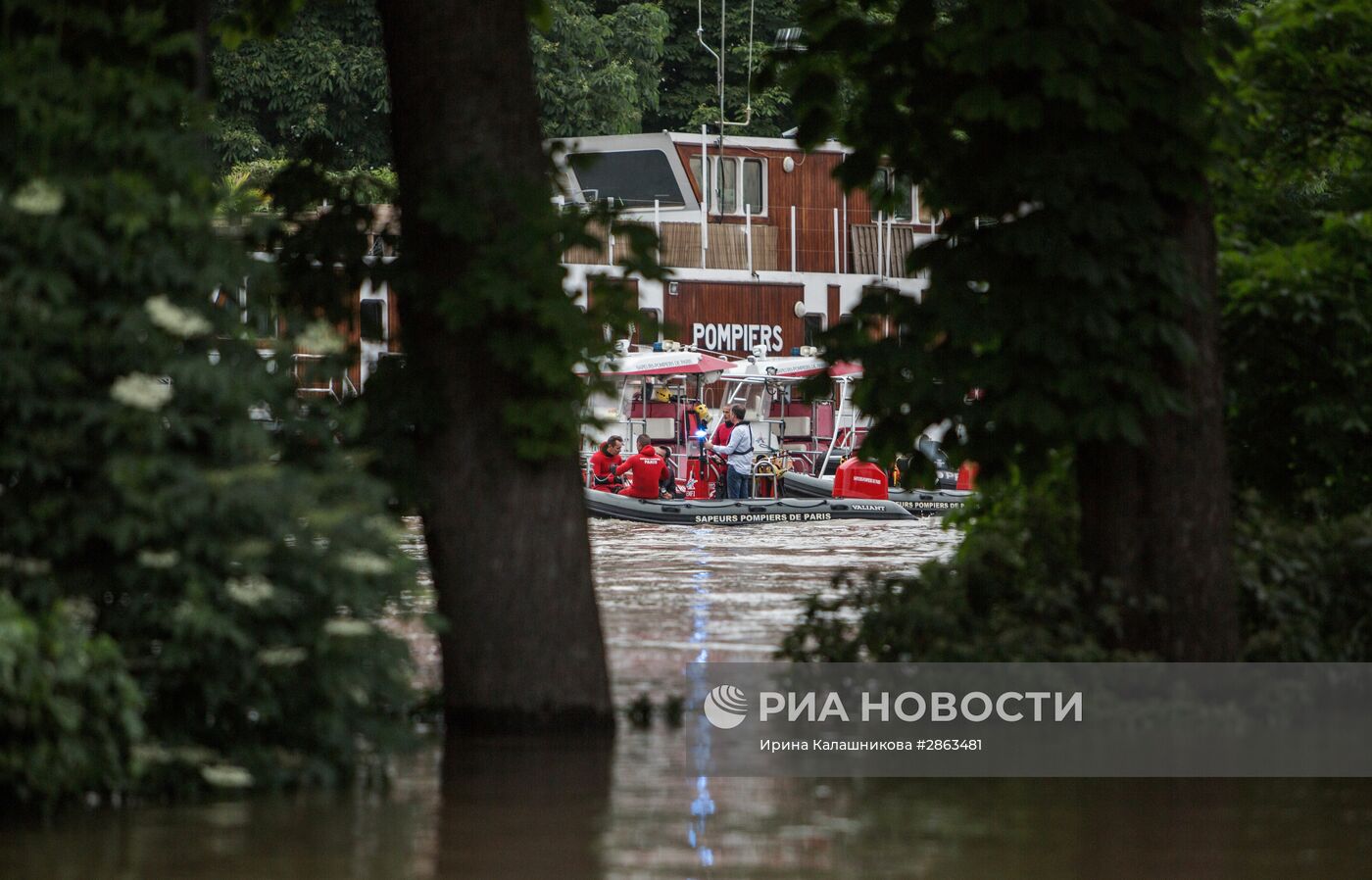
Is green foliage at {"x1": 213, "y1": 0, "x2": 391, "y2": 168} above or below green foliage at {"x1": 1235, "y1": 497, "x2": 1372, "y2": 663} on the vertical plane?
above

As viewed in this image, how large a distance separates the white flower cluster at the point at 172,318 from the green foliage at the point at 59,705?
1074mm

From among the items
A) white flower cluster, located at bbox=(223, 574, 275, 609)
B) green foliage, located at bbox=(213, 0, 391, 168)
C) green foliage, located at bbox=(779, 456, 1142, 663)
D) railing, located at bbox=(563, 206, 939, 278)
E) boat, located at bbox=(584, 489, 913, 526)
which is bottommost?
boat, located at bbox=(584, 489, 913, 526)

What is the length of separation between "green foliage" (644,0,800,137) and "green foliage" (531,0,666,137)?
3662 millimetres

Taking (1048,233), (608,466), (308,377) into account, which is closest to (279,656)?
(308,377)

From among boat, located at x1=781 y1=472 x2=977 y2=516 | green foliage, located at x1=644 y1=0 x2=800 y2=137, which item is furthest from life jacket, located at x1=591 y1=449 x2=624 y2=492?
green foliage, located at x1=644 y1=0 x2=800 y2=137

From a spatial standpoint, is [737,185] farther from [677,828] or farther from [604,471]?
[677,828]

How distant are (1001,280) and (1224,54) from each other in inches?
62.2

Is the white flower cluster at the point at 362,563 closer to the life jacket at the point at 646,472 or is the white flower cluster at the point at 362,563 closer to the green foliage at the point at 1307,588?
the green foliage at the point at 1307,588

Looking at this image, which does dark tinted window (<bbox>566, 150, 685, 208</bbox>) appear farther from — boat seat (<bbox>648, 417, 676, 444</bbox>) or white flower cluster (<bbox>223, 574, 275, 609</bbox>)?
white flower cluster (<bbox>223, 574, 275, 609</bbox>)

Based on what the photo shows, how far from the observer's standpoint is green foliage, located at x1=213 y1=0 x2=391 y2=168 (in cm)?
4741

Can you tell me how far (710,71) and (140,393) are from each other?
51494 millimetres

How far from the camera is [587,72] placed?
51031mm

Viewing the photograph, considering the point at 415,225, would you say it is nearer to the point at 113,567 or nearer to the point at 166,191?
the point at 166,191

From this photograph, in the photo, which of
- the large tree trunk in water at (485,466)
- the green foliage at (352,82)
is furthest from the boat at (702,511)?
the large tree trunk in water at (485,466)
